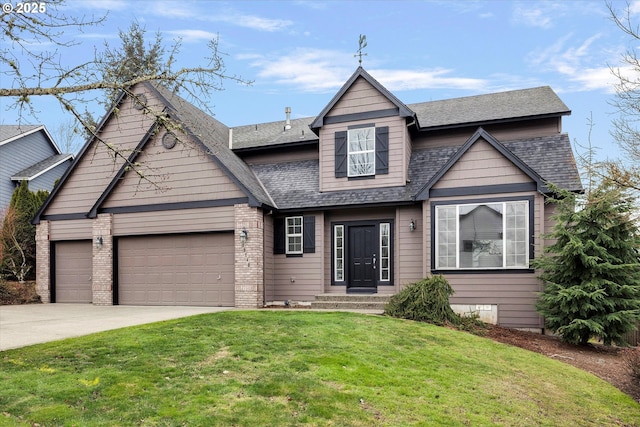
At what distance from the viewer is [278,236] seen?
14.4 m

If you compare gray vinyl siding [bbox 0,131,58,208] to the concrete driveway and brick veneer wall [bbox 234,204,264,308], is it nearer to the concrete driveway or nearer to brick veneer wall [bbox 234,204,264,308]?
the concrete driveway

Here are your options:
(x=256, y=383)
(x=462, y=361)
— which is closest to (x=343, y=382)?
(x=256, y=383)

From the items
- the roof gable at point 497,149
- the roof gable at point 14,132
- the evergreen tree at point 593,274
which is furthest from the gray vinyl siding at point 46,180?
the evergreen tree at point 593,274

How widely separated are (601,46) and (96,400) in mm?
11111

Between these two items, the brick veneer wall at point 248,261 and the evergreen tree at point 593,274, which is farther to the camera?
the brick veneer wall at point 248,261

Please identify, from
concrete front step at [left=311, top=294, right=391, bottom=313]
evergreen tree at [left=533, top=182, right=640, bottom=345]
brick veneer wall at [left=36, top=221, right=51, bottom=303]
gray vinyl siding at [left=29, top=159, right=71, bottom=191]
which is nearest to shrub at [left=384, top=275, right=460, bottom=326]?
concrete front step at [left=311, top=294, right=391, bottom=313]

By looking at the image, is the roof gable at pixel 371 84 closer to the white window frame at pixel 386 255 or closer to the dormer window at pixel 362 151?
the dormer window at pixel 362 151

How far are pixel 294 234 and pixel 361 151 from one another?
331cm

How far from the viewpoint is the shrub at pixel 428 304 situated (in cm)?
1027

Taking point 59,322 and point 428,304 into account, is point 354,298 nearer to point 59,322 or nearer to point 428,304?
point 428,304

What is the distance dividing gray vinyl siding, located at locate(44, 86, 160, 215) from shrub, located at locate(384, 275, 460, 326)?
10360 millimetres

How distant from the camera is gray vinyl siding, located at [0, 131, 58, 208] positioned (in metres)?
23.8

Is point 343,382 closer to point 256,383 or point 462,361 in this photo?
point 256,383

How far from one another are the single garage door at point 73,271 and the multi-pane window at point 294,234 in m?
7.18
